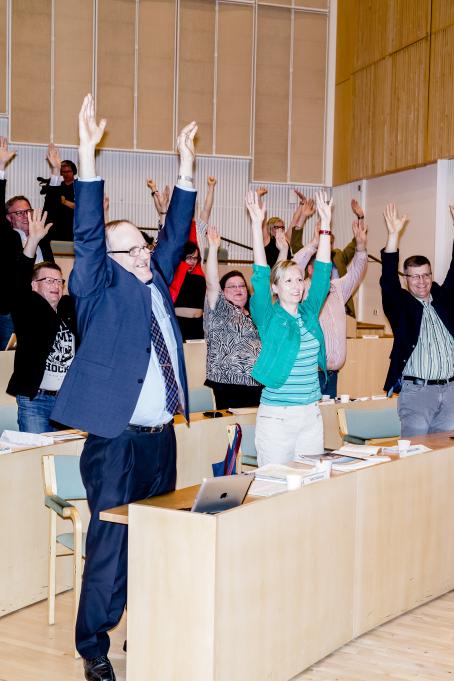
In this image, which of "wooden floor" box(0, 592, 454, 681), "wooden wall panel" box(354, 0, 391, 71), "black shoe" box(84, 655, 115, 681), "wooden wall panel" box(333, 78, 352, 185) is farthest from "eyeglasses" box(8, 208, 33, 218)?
"wooden wall panel" box(333, 78, 352, 185)

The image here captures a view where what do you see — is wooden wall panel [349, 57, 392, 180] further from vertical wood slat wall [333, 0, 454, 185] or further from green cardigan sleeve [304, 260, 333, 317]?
green cardigan sleeve [304, 260, 333, 317]

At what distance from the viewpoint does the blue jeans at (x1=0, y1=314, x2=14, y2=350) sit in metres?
6.47

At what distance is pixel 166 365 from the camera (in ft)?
10.4

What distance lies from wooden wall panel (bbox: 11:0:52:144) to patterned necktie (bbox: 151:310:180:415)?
30.6ft

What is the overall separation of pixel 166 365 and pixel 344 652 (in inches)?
56.0

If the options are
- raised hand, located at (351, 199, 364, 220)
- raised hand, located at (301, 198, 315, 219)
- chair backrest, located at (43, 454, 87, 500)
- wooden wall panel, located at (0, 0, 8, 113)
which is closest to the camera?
chair backrest, located at (43, 454, 87, 500)

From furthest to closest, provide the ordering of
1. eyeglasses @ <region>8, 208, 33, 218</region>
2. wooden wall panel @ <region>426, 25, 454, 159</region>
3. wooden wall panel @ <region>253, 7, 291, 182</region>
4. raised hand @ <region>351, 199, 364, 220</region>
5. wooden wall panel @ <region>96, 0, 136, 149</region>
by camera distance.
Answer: wooden wall panel @ <region>253, 7, 291, 182</region>, wooden wall panel @ <region>96, 0, 136, 149</region>, wooden wall panel @ <region>426, 25, 454, 159</region>, eyeglasses @ <region>8, 208, 33, 218</region>, raised hand @ <region>351, 199, 364, 220</region>

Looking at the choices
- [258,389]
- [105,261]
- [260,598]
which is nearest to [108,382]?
[105,261]

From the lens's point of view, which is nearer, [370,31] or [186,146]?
[186,146]

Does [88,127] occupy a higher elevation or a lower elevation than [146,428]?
higher

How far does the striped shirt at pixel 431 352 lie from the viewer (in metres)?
4.83

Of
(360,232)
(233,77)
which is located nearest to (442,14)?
(233,77)

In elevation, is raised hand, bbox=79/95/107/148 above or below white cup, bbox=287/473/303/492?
above

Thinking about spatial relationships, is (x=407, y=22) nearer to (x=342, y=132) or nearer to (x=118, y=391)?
(x=342, y=132)
